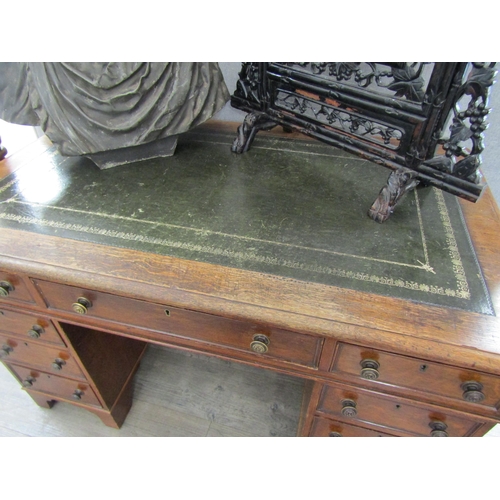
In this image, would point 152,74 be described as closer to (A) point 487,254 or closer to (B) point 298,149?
(B) point 298,149

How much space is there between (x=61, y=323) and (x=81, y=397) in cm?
44

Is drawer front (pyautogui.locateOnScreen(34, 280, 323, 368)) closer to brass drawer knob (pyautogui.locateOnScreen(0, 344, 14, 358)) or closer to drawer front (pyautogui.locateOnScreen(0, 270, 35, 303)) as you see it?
drawer front (pyautogui.locateOnScreen(0, 270, 35, 303))

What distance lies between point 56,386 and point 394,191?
1.30 m

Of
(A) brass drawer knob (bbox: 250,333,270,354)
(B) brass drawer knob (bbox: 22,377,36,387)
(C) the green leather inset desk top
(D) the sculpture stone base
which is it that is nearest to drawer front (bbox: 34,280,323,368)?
(A) brass drawer knob (bbox: 250,333,270,354)

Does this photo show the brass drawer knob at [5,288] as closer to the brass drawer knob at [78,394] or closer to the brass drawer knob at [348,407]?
the brass drawer knob at [78,394]

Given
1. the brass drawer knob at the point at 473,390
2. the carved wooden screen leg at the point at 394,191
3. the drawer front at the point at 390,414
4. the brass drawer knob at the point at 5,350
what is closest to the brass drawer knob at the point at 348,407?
the drawer front at the point at 390,414

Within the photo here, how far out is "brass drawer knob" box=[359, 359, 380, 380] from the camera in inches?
28.9

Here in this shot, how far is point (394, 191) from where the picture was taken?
858 millimetres

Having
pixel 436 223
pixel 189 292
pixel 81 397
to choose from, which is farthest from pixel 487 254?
pixel 81 397

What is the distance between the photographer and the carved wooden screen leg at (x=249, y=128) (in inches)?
42.8

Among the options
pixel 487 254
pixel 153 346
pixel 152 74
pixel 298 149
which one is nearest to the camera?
pixel 487 254

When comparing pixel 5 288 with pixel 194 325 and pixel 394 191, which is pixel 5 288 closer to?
pixel 194 325

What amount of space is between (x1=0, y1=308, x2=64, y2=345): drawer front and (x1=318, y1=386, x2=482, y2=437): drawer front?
0.78m

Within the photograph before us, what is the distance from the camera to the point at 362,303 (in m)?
0.71
